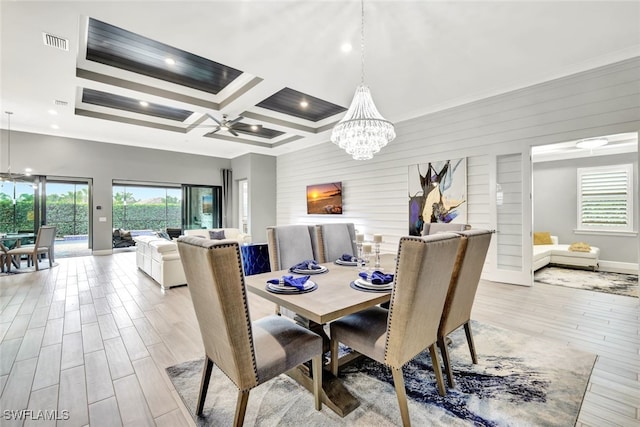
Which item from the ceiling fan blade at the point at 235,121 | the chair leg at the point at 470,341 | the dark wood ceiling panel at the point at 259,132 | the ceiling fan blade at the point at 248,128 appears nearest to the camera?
the chair leg at the point at 470,341

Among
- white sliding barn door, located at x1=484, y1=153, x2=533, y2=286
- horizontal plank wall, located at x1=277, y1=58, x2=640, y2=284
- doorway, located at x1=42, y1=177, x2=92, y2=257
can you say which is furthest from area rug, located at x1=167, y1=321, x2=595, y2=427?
doorway, located at x1=42, y1=177, x2=92, y2=257

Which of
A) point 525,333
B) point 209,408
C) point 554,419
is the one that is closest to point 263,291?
point 209,408

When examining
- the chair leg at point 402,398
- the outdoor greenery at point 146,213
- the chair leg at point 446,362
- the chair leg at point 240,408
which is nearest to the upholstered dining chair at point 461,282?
the chair leg at point 446,362

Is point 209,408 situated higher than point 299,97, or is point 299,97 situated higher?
point 299,97

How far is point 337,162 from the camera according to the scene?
711 cm

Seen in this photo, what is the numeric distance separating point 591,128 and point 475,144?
1.39 metres

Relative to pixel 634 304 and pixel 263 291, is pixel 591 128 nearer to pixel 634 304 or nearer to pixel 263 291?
pixel 634 304

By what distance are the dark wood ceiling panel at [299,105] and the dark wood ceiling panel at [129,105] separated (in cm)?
199

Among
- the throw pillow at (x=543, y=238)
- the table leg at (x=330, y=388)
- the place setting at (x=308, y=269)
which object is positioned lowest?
the table leg at (x=330, y=388)

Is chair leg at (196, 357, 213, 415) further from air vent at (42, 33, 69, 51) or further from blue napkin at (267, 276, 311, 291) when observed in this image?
air vent at (42, 33, 69, 51)

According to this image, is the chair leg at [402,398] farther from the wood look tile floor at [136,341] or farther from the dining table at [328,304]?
the wood look tile floor at [136,341]

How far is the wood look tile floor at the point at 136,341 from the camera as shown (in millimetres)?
1771

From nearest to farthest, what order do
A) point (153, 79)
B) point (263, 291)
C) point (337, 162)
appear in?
1. point (263, 291)
2. point (153, 79)
3. point (337, 162)

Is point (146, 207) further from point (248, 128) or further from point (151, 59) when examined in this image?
point (151, 59)
